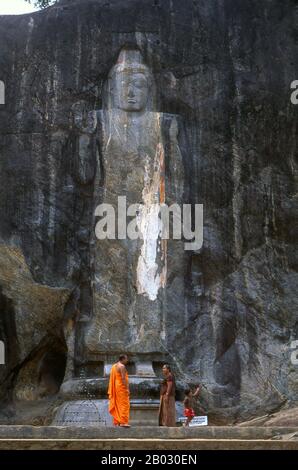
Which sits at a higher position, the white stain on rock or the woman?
the white stain on rock

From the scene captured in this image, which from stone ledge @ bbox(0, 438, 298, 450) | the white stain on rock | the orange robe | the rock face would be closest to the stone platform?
stone ledge @ bbox(0, 438, 298, 450)

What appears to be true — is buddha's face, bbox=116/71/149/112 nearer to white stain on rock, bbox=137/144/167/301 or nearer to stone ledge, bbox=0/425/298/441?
white stain on rock, bbox=137/144/167/301

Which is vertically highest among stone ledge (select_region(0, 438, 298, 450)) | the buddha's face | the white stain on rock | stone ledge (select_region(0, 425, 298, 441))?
the buddha's face

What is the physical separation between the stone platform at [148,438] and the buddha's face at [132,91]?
274 inches

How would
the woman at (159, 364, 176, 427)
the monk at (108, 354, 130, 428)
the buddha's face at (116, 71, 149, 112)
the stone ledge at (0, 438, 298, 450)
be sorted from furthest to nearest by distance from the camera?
the buddha's face at (116, 71, 149, 112), the woman at (159, 364, 176, 427), the monk at (108, 354, 130, 428), the stone ledge at (0, 438, 298, 450)

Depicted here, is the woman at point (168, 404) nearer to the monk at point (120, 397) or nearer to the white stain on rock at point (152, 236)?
the monk at point (120, 397)

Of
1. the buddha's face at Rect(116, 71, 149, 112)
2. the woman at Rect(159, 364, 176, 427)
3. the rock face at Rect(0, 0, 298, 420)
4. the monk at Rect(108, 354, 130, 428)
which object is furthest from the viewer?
the buddha's face at Rect(116, 71, 149, 112)

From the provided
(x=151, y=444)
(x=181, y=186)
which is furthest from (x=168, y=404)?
(x=181, y=186)

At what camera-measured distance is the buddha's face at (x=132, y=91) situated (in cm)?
1664

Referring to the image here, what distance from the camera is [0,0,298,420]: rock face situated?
52.7 ft

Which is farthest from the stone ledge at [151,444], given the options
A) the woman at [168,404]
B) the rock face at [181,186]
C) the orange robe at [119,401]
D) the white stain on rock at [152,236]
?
the white stain on rock at [152,236]

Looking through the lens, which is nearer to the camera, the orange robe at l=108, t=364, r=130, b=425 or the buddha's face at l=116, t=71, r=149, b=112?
the orange robe at l=108, t=364, r=130, b=425

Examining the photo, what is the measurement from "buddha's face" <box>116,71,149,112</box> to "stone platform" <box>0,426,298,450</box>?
6.97m

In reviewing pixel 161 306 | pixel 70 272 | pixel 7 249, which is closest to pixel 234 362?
pixel 161 306
